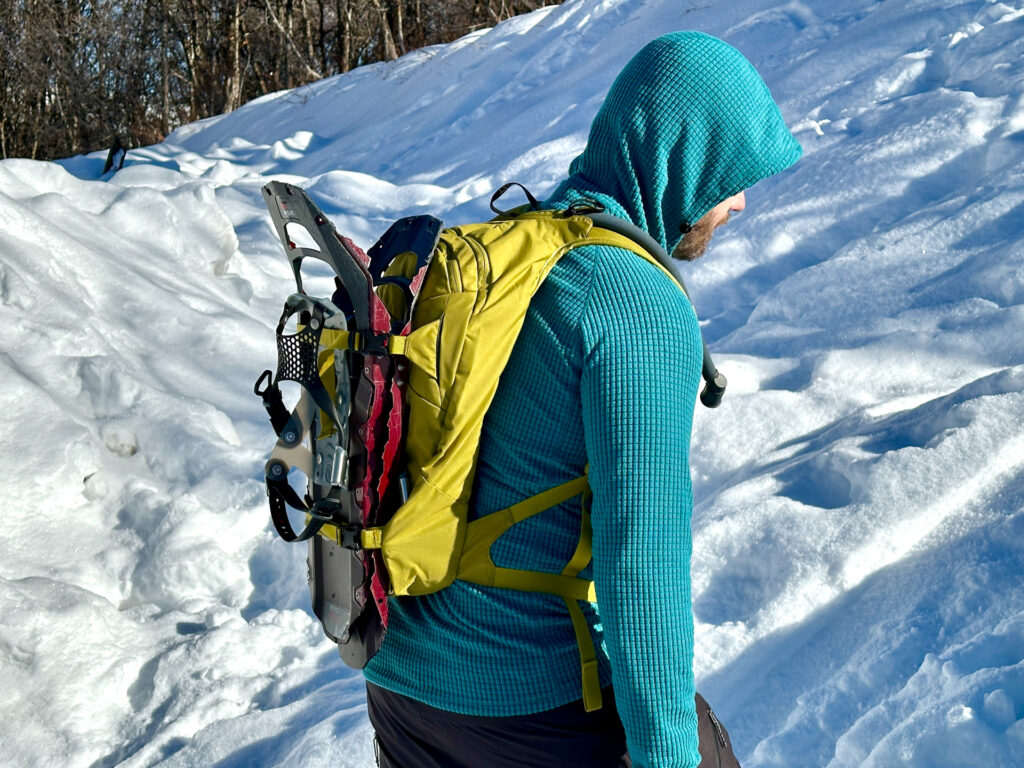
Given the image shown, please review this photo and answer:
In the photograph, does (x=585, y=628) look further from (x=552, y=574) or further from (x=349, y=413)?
(x=349, y=413)

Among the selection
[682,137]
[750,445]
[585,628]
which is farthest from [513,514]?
[750,445]

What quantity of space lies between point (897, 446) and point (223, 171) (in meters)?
7.86

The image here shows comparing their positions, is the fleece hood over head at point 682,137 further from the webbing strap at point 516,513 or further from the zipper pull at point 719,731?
the zipper pull at point 719,731

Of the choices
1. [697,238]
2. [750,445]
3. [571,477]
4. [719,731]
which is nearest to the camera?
[571,477]

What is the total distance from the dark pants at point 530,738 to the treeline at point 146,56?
20.4 meters

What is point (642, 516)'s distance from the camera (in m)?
1.11

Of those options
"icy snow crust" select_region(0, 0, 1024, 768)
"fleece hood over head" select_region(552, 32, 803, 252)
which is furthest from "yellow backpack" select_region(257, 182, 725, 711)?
"icy snow crust" select_region(0, 0, 1024, 768)

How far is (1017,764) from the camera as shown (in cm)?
189

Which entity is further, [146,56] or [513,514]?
[146,56]

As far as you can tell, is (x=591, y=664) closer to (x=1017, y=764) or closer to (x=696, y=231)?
(x=696, y=231)

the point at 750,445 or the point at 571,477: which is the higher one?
the point at 571,477

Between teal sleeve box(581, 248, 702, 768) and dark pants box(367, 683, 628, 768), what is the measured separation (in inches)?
3.6

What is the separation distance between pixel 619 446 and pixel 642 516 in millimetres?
82

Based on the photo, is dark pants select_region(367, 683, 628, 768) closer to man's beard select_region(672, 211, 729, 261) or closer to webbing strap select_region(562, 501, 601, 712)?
webbing strap select_region(562, 501, 601, 712)
